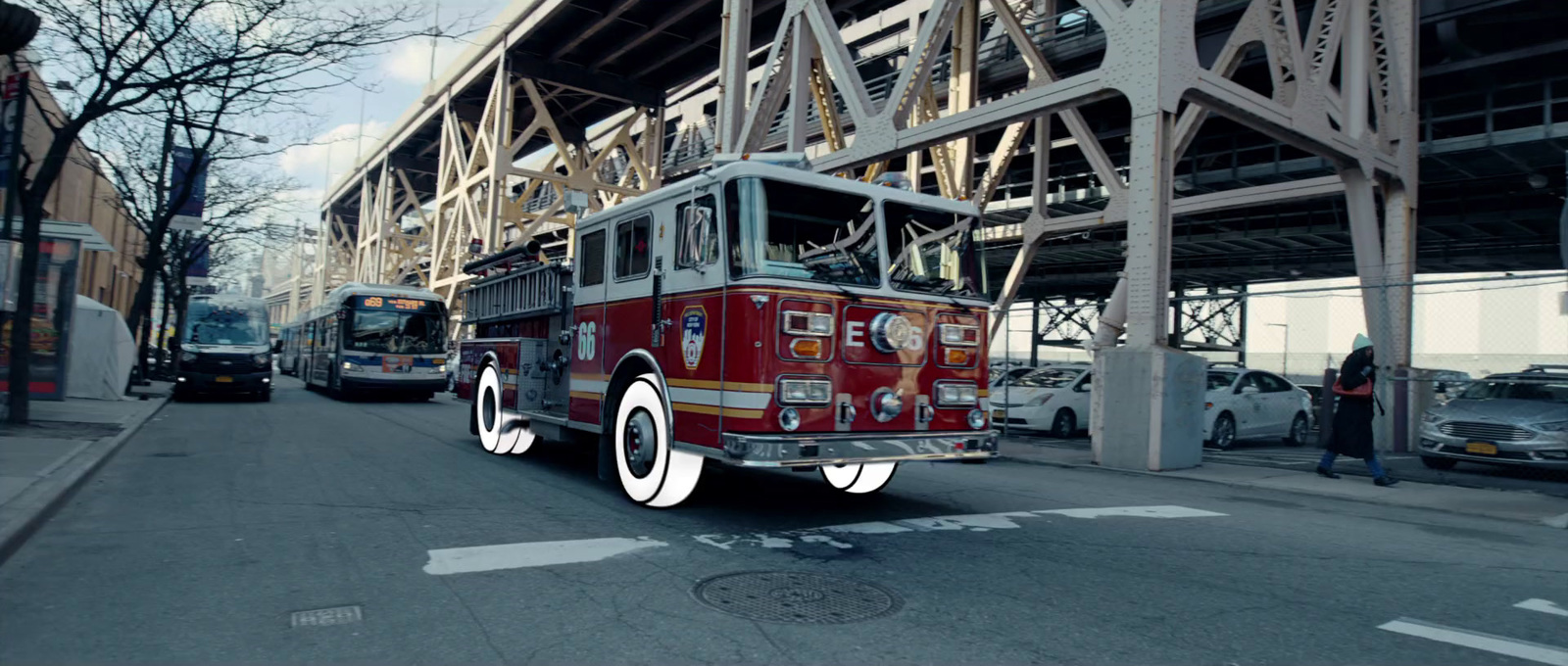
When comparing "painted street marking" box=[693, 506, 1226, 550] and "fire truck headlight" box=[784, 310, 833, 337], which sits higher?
"fire truck headlight" box=[784, 310, 833, 337]

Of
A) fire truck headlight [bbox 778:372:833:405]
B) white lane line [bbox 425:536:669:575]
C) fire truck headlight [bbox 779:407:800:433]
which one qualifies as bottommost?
white lane line [bbox 425:536:669:575]

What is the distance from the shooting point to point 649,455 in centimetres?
742

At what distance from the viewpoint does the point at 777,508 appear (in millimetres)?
7602

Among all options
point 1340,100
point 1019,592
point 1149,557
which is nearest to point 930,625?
point 1019,592

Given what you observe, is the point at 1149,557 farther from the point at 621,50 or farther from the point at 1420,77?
the point at 621,50

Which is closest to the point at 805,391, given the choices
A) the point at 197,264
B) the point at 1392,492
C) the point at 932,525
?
the point at 932,525

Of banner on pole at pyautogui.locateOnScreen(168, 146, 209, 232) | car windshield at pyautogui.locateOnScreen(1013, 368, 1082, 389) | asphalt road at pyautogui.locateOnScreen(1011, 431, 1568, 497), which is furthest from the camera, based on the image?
banner on pole at pyautogui.locateOnScreen(168, 146, 209, 232)

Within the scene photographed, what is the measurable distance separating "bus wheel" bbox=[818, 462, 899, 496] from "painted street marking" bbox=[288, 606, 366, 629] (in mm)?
4511

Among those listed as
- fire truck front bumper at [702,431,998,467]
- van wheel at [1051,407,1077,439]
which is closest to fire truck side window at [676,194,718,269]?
fire truck front bumper at [702,431,998,467]

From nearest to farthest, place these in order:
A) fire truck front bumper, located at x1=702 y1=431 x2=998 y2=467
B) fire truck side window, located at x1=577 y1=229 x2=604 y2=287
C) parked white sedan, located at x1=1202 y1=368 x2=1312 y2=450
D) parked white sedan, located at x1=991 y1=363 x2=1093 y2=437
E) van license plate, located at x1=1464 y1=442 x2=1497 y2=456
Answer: fire truck front bumper, located at x1=702 y1=431 x2=998 y2=467, fire truck side window, located at x1=577 y1=229 x2=604 y2=287, van license plate, located at x1=1464 y1=442 x2=1497 y2=456, parked white sedan, located at x1=1202 y1=368 x2=1312 y2=450, parked white sedan, located at x1=991 y1=363 x2=1093 y2=437

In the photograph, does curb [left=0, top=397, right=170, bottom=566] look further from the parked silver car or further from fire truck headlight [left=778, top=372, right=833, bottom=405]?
the parked silver car

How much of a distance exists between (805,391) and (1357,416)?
24.7ft

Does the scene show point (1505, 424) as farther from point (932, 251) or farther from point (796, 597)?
point (796, 597)

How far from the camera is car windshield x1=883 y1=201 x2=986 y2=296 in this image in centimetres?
716
